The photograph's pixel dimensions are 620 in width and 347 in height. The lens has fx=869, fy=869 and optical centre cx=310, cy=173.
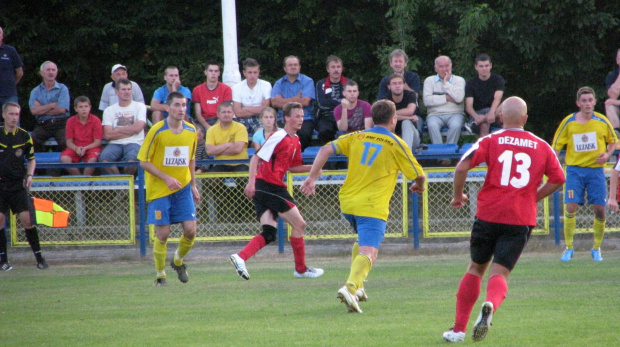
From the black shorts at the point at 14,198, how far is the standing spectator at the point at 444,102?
6.61 meters

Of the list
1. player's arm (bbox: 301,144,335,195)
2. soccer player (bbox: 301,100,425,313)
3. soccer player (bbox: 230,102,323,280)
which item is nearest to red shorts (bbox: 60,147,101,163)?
soccer player (bbox: 230,102,323,280)

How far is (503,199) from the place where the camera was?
6207 mm

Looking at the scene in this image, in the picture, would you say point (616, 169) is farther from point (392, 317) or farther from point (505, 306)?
point (392, 317)

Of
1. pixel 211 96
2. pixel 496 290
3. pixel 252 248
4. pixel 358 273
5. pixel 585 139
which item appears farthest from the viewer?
pixel 211 96

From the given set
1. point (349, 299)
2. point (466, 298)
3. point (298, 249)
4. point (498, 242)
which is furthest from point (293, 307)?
point (498, 242)

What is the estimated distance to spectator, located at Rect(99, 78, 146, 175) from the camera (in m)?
14.3

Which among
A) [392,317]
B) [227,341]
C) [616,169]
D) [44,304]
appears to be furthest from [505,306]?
[44,304]

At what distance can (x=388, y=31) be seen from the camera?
18875 millimetres

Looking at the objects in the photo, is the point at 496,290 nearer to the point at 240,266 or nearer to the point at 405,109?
the point at 240,266

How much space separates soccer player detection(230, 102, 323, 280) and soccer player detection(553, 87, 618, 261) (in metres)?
3.82

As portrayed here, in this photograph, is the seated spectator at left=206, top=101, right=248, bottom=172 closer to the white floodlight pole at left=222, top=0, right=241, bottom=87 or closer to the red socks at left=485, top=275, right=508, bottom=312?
the white floodlight pole at left=222, top=0, right=241, bottom=87

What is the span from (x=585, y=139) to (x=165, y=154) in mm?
5732

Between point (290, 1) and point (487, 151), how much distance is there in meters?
14.0

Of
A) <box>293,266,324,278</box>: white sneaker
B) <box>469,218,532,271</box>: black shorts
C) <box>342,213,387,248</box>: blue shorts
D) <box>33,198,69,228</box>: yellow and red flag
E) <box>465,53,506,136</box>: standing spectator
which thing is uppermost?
<box>465,53,506,136</box>: standing spectator
